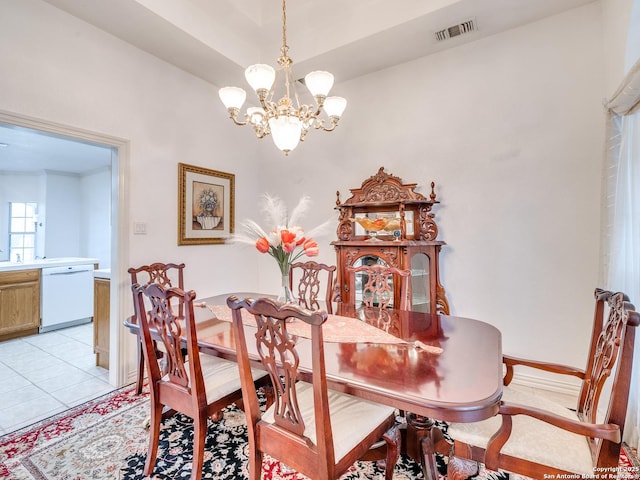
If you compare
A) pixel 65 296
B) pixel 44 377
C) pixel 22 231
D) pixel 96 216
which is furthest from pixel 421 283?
pixel 22 231

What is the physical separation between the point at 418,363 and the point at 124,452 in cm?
176

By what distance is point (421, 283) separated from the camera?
2.86 metres

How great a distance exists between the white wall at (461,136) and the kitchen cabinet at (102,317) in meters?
0.49

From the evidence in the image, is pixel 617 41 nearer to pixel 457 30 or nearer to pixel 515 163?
pixel 515 163

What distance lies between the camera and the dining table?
1038 millimetres

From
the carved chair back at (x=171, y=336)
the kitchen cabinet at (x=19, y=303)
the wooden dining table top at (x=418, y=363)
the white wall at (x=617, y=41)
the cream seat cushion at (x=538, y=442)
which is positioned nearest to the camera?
the wooden dining table top at (x=418, y=363)

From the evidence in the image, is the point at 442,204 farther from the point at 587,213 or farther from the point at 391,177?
the point at 587,213

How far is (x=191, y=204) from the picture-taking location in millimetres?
3316

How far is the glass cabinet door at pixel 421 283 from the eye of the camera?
9.25 ft

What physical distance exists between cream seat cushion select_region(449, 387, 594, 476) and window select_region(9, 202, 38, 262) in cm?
711

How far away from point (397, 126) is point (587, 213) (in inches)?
68.8

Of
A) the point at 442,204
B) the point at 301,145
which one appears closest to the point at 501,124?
the point at 442,204

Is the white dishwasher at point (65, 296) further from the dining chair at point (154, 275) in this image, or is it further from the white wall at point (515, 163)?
the white wall at point (515, 163)

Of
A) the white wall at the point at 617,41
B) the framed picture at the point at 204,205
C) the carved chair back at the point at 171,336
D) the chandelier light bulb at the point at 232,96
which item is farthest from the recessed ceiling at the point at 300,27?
the carved chair back at the point at 171,336
